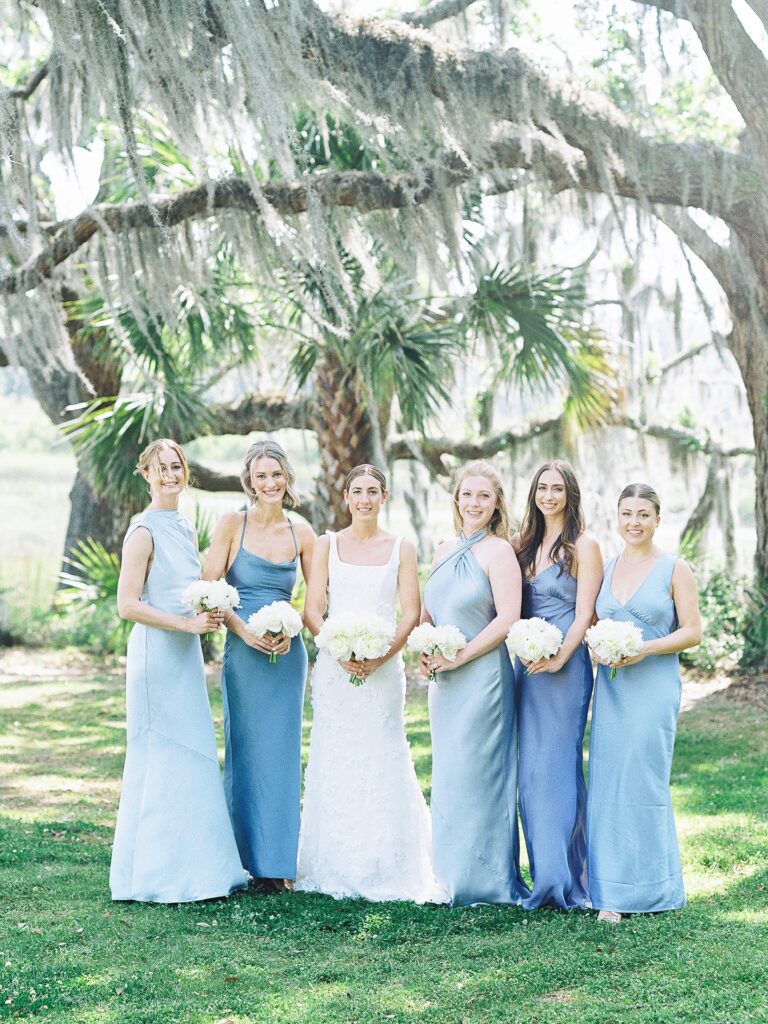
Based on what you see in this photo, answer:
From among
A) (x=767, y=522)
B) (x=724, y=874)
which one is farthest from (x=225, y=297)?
(x=724, y=874)

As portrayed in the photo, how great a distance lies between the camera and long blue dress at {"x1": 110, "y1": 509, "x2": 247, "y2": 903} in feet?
17.3

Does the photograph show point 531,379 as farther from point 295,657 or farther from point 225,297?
point 295,657

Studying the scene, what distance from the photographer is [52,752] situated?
9242 millimetres

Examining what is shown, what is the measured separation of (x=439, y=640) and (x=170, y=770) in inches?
54.6

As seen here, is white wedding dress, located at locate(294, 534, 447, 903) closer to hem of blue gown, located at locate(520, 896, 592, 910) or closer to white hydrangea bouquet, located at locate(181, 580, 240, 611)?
hem of blue gown, located at locate(520, 896, 592, 910)

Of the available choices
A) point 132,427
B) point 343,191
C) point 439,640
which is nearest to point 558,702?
point 439,640

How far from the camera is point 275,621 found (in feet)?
17.3

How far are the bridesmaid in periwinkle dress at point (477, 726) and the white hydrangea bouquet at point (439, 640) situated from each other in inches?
3.2

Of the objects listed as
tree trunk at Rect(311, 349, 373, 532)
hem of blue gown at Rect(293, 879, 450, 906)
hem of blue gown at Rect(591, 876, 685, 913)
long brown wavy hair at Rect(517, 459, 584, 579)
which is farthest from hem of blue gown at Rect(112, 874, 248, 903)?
tree trunk at Rect(311, 349, 373, 532)

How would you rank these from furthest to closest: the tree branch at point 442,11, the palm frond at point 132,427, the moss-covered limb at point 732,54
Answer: the palm frond at point 132,427 < the tree branch at point 442,11 < the moss-covered limb at point 732,54

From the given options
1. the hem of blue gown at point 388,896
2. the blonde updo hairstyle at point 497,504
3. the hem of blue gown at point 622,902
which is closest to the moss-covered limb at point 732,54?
the blonde updo hairstyle at point 497,504

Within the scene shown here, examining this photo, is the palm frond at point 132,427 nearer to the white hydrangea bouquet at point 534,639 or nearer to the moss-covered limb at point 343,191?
the moss-covered limb at point 343,191

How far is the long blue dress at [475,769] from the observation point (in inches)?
206

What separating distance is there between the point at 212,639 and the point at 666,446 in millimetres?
7149
